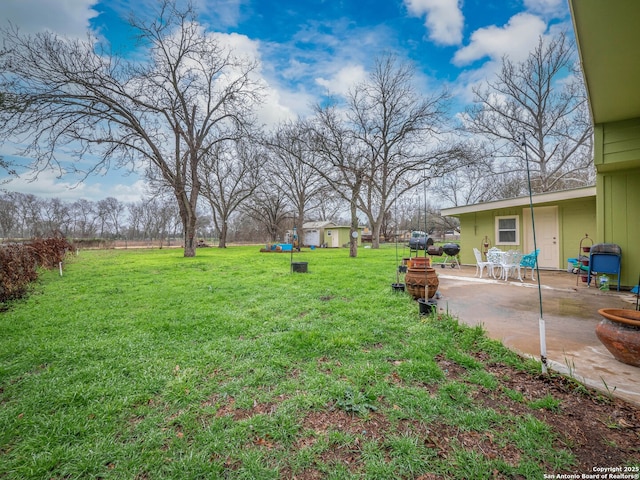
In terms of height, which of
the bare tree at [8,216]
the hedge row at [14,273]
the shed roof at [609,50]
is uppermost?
the bare tree at [8,216]

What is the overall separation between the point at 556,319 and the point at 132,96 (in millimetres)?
15993

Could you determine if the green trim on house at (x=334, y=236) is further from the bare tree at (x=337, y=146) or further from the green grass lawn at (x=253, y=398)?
the green grass lawn at (x=253, y=398)

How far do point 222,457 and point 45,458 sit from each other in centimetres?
106

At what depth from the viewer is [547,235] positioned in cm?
831

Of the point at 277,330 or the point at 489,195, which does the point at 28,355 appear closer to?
the point at 277,330

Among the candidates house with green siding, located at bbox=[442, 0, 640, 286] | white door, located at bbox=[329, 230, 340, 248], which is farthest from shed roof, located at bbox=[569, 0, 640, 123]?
white door, located at bbox=[329, 230, 340, 248]

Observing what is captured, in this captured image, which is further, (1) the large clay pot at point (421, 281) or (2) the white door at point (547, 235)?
(2) the white door at point (547, 235)

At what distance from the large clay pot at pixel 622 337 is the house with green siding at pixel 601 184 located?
8.62 ft

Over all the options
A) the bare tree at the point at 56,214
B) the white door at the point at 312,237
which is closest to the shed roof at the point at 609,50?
the white door at the point at 312,237

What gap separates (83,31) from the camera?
9133 millimetres

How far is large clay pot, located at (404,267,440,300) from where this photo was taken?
4352 mm

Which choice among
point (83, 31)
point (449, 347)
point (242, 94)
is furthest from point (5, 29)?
point (449, 347)

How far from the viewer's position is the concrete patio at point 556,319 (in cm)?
223

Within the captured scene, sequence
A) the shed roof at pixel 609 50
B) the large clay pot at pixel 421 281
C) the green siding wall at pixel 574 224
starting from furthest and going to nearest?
the green siding wall at pixel 574 224, the large clay pot at pixel 421 281, the shed roof at pixel 609 50
